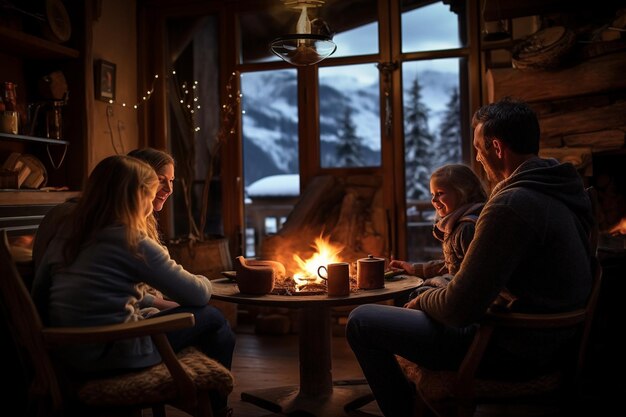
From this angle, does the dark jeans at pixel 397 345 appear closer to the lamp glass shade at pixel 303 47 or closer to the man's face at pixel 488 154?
the man's face at pixel 488 154

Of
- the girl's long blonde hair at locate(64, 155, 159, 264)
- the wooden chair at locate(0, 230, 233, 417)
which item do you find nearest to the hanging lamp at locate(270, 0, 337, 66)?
the girl's long blonde hair at locate(64, 155, 159, 264)

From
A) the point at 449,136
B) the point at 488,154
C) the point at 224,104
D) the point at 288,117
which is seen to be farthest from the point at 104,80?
the point at 449,136

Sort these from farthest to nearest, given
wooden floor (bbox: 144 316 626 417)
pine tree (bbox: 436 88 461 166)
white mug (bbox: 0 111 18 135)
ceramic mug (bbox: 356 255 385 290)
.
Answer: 1. pine tree (bbox: 436 88 461 166)
2. white mug (bbox: 0 111 18 135)
3. wooden floor (bbox: 144 316 626 417)
4. ceramic mug (bbox: 356 255 385 290)

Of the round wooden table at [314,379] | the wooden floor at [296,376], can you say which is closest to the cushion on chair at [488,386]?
the wooden floor at [296,376]

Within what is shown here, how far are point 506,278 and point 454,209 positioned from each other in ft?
2.62

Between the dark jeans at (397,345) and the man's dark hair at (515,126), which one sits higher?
the man's dark hair at (515,126)

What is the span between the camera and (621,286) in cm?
300

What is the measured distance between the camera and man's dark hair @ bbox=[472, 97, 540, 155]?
2012 mm

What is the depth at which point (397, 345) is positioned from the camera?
2.02 m

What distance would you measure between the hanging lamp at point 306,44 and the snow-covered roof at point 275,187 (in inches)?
93.2

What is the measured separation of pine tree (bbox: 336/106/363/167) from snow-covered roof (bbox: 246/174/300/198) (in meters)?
0.46

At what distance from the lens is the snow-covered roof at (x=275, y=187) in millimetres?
5227

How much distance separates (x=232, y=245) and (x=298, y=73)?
1.39 meters

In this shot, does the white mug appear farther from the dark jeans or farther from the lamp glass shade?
the dark jeans
